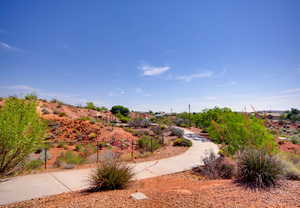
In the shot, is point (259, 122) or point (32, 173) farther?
point (259, 122)

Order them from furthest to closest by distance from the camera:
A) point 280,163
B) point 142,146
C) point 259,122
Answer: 1. point 142,146
2. point 259,122
3. point 280,163

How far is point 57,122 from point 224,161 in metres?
23.4

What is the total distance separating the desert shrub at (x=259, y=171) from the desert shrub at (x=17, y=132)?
21.5ft

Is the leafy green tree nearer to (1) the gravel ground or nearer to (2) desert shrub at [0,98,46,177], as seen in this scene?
(1) the gravel ground

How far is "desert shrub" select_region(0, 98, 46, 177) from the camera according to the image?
4082mm

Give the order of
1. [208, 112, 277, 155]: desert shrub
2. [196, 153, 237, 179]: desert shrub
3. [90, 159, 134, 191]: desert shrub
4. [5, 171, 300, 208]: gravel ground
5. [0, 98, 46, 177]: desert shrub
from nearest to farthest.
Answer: [0, 98, 46, 177]: desert shrub
[5, 171, 300, 208]: gravel ground
[90, 159, 134, 191]: desert shrub
[196, 153, 237, 179]: desert shrub
[208, 112, 277, 155]: desert shrub

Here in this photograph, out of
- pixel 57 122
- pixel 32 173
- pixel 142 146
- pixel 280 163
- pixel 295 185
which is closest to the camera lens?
pixel 295 185

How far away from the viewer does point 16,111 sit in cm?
438

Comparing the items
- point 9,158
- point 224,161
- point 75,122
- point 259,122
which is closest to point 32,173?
point 9,158

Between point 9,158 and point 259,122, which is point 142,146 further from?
point 9,158

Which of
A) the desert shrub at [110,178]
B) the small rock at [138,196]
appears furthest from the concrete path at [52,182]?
the small rock at [138,196]

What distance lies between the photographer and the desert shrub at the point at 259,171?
5.66m

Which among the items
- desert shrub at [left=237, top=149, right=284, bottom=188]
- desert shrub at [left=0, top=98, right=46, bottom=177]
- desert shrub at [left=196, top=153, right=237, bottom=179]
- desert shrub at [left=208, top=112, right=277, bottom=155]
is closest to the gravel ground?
desert shrub at [left=237, top=149, right=284, bottom=188]

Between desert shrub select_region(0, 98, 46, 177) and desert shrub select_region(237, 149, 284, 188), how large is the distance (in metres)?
6.55
